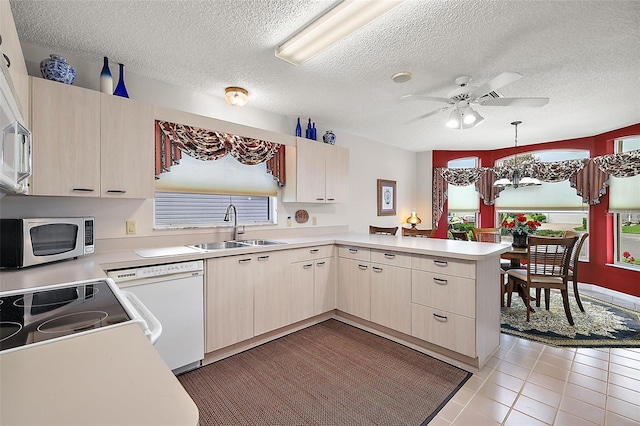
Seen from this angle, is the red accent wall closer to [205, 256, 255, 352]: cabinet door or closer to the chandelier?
the chandelier

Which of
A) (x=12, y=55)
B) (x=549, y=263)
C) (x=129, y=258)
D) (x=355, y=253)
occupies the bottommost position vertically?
(x=549, y=263)

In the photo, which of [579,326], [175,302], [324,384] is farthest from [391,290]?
[579,326]

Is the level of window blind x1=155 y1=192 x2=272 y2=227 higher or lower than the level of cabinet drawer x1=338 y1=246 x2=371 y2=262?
higher

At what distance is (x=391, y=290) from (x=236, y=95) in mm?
2374

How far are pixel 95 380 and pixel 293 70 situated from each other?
2.43 meters

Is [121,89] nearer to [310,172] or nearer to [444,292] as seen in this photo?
[310,172]

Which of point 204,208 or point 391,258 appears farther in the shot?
point 204,208

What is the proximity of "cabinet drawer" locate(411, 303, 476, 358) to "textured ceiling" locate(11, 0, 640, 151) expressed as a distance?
2024mm

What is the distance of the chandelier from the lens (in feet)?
13.5

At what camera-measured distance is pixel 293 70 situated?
2.46 m

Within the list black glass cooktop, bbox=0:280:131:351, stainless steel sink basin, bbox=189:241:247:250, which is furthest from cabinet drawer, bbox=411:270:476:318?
black glass cooktop, bbox=0:280:131:351

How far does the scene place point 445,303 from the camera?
237 cm

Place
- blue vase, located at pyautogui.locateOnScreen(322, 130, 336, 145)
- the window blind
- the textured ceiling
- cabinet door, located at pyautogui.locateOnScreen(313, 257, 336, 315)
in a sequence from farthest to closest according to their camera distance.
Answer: blue vase, located at pyautogui.locateOnScreen(322, 130, 336, 145) < cabinet door, located at pyautogui.locateOnScreen(313, 257, 336, 315) < the window blind < the textured ceiling

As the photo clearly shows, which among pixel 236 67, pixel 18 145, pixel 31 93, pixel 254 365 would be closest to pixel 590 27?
pixel 236 67
